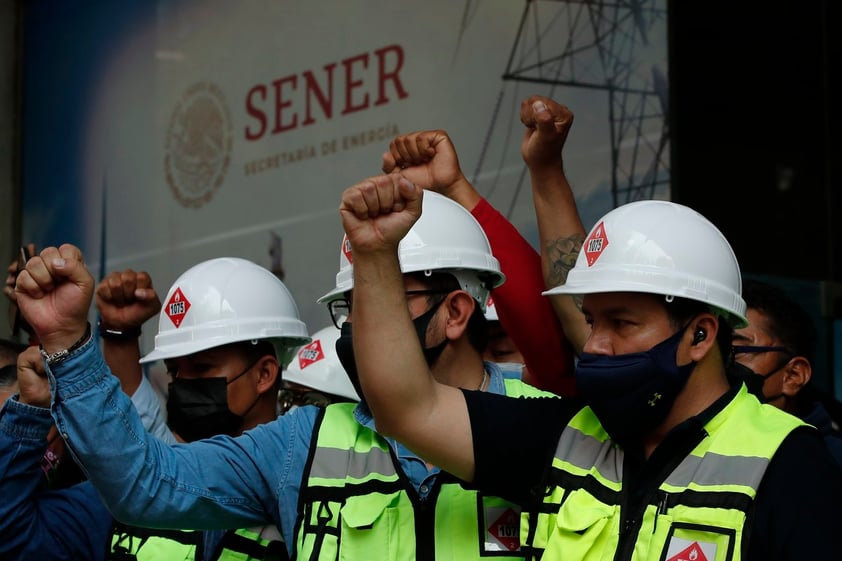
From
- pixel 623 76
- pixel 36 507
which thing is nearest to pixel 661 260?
pixel 36 507

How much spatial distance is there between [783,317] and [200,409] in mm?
1889

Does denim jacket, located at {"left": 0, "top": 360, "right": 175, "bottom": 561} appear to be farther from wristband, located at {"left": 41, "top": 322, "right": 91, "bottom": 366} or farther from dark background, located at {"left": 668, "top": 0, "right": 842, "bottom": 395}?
dark background, located at {"left": 668, "top": 0, "right": 842, "bottom": 395}

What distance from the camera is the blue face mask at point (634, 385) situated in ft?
8.78

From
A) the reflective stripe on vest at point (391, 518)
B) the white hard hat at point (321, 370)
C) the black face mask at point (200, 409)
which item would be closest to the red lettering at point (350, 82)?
the white hard hat at point (321, 370)

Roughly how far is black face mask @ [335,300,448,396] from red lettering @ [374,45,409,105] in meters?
3.57

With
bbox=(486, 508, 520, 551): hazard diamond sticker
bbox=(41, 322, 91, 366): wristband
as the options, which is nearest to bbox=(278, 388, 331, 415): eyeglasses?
bbox=(486, 508, 520, 551): hazard diamond sticker

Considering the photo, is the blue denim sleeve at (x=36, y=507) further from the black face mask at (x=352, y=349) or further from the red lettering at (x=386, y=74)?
the red lettering at (x=386, y=74)

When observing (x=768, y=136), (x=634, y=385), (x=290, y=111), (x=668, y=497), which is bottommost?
(x=668, y=497)

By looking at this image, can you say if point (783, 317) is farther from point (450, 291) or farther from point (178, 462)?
point (178, 462)

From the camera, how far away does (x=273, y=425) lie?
126 inches

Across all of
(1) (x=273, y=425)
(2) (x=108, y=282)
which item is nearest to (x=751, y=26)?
(2) (x=108, y=282)

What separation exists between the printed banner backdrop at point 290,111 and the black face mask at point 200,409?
2191mm

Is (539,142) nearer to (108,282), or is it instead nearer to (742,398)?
(742,398)

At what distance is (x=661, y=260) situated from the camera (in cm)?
281
